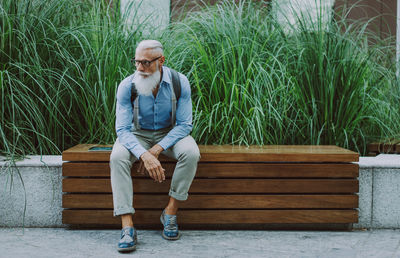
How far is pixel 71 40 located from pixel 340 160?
2667mm

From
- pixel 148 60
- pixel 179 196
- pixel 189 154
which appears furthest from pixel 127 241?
pixel 148 60

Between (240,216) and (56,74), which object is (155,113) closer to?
(240,216)

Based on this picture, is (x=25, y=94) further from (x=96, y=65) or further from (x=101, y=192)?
(x=101, y=192)

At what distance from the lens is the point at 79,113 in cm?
461

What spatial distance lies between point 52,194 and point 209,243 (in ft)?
4.46

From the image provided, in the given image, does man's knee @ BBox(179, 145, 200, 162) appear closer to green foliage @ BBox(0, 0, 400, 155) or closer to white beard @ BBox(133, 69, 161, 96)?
white beard @ BBox(133, 69, 161, 96)

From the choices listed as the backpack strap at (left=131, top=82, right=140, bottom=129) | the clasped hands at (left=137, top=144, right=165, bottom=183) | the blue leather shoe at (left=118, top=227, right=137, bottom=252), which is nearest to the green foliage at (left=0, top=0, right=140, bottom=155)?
the backpack strap at (left=131, top=82, right=140, bottom=129)

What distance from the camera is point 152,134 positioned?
12.7 feet

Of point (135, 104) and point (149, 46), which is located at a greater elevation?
point (149, 46)

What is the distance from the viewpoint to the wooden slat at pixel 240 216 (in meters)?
3.90

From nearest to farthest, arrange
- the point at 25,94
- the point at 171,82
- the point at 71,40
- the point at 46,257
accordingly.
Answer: the point at 46,257
the point at 171,82
the point at 25,94
the point at 71,40

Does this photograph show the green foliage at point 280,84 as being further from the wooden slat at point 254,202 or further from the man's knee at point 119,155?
the man's knee at point 119,155

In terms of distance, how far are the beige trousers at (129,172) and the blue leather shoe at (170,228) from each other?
0.18 m

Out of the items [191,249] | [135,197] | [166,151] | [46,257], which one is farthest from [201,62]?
[46,257]
